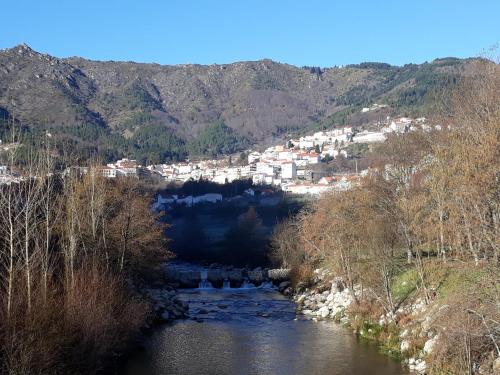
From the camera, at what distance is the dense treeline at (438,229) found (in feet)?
49.4

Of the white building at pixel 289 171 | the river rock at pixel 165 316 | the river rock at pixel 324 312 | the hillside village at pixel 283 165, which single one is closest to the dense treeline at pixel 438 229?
the river rock at pixel 324 312

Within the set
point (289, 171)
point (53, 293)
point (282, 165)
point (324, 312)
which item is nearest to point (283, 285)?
point (324, 312)

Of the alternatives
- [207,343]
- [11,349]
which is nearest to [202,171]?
[207,343]

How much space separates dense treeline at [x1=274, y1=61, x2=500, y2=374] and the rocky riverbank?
30 centimetres

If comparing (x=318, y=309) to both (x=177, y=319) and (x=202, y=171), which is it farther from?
(x=202, y=171)

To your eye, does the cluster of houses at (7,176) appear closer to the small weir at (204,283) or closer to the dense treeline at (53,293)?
the dense treeline at (53,293)

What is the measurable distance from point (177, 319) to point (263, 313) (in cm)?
486

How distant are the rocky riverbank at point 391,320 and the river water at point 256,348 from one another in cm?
63

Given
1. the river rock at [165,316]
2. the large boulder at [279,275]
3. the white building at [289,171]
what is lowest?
the river rock at [165,316]

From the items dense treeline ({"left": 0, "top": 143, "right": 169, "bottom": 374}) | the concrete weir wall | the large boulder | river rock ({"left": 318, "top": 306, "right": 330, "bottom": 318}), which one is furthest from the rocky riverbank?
the concrete weir wall

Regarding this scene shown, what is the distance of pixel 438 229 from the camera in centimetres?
2083

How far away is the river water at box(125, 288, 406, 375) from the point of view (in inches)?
813

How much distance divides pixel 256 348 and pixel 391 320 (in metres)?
5.86

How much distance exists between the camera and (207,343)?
81.3ft
